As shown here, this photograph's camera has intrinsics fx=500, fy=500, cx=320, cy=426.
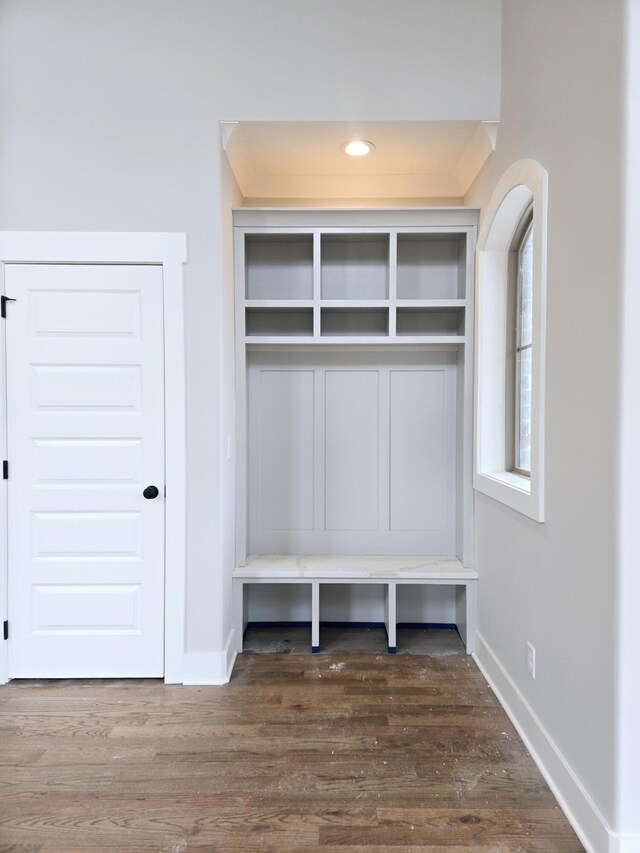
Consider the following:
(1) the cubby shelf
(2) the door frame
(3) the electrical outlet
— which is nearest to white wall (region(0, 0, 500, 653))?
(2) the door frame

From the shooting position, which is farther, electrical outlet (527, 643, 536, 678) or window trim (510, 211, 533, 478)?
window trim (510, 211, 533, 478)

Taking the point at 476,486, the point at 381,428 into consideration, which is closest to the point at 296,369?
the point at 381,428

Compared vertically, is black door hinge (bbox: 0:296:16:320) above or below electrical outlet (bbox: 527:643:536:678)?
above

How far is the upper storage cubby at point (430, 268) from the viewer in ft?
10.2

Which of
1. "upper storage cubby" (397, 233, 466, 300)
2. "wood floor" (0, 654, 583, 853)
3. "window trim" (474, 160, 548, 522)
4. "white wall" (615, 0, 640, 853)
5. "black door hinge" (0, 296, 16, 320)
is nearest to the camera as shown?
"white wall" (615, 0, 640, 853)

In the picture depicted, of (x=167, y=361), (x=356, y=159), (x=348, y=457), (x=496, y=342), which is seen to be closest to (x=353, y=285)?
(x=356, y=159)

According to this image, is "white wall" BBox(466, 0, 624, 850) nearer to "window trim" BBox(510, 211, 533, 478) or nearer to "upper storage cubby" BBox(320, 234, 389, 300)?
"window trim" BBox(510, 211, 533, 478)

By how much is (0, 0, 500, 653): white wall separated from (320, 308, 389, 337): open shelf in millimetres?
879

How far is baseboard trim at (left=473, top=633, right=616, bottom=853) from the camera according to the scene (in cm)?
148

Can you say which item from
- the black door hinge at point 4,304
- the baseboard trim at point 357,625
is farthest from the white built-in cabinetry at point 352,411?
the black door hinge at point 4,304

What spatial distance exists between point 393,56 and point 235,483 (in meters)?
2.34

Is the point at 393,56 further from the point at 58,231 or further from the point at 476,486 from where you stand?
the point at 476,486

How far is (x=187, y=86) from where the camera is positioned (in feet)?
8.00

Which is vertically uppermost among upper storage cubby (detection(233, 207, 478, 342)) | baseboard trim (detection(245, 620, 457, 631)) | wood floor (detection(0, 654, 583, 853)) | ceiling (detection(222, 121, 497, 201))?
ceiling (detection(222, 121, 497, 201))
